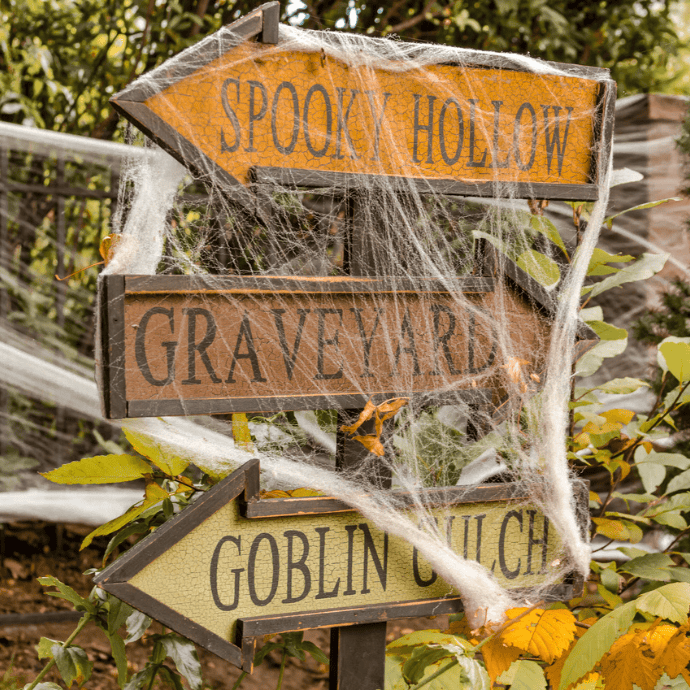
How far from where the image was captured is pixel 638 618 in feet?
5.73

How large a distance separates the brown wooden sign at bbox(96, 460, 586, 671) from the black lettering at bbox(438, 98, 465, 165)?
0.62m

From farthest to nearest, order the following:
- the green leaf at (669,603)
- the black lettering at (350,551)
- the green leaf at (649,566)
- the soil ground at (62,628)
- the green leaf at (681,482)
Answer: the soil ground at (62,628) < the green leaf at (681,482) < the green leaf at (649,566) < the black lettering at (350,551) < the green leaf at (669,603)

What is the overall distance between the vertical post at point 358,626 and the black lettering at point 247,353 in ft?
0.64

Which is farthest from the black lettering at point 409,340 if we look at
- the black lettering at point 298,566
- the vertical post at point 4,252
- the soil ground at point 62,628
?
the vertical post at point 4,252

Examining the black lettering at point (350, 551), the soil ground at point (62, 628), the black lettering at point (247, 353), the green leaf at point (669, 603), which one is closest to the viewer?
the green leaf at point (669, 603)

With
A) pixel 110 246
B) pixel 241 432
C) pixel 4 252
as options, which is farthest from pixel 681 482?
pixel 4 252

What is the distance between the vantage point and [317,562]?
3.94 feet

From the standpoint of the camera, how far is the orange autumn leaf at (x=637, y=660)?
1.07 m

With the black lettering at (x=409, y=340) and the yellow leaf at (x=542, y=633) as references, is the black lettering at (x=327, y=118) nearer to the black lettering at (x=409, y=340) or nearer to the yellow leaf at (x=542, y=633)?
the black lettering at (x=409, y=340)

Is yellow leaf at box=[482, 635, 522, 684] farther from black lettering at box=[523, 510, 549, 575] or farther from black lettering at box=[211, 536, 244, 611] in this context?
black lettering at box=[211, 536, 244, 611]

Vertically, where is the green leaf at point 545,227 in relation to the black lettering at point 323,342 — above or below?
above

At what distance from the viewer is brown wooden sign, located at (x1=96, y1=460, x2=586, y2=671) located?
3.64 feet

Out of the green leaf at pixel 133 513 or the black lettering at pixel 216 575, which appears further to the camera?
the green leaf at pixel 133 513

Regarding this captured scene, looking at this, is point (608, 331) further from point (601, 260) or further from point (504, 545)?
point (504, 545)
